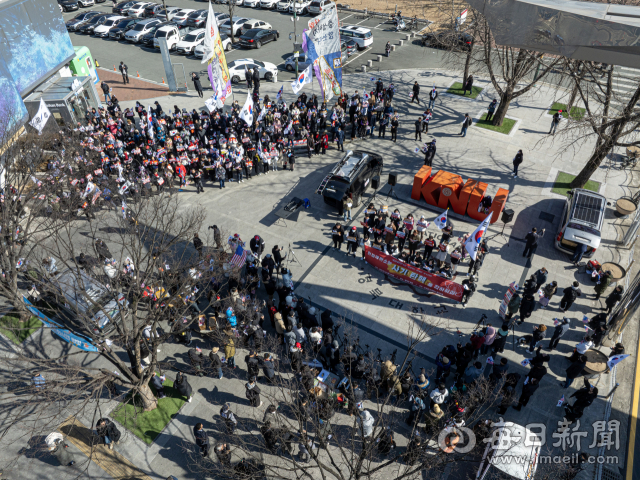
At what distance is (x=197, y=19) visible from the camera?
4034 centimetres

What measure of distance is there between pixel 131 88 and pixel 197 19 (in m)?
13.0

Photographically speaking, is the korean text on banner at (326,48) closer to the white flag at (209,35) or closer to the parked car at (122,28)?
the white flag at (209,35)

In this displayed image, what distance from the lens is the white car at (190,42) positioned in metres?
36.1

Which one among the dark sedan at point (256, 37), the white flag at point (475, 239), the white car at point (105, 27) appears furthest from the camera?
the white car at point (105, 27)

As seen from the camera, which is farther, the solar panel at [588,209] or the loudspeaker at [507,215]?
the loudspeaker at [507,215]

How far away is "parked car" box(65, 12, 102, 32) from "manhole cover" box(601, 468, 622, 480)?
5140 centimetres

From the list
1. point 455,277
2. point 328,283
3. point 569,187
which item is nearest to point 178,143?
point 328,283

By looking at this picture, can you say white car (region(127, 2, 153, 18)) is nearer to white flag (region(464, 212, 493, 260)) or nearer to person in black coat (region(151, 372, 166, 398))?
person in black coat (region(151, 372, 166, 398))

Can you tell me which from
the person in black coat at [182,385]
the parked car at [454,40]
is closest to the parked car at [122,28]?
the parked car at [454,40]

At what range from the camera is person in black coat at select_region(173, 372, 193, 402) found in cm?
1288

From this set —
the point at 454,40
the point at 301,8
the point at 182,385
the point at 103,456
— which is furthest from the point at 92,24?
the point at 103,456

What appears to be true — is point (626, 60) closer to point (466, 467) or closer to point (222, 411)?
point (466, 467)

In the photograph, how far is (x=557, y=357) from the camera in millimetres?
14672

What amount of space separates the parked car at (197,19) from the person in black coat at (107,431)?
39.2 metres
